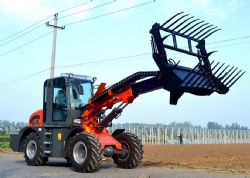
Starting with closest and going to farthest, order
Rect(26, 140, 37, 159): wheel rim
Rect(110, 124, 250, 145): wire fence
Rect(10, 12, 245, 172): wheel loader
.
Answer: Rect(10, 12, 245, 172): wheel loader, Rect(26, 140, 37, 159): wheel rim, Rect(110, 124, 250, 145): wire fence

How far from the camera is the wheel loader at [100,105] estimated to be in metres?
11.0

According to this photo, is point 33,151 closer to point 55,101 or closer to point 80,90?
point 55,101

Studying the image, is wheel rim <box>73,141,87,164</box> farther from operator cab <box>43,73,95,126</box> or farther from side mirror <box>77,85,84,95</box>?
side mirror <box>77,85,84,95</box>

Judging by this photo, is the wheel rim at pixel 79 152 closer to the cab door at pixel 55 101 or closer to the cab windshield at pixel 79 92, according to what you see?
the cab door at pixel 55 101

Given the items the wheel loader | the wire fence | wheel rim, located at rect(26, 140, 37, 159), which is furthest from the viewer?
the wire fence

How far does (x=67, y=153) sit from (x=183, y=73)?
481 cm

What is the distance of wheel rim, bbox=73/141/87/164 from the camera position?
12110mm

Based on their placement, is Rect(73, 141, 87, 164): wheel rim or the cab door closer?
Rect(73, 141, 87, 164): wheel rim

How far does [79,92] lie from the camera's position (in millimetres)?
13734

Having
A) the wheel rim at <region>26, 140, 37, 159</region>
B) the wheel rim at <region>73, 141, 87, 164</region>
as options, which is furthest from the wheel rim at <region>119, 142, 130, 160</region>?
the wheel rim at <region>26, 140, 37, 159</region>

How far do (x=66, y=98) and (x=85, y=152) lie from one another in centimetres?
228

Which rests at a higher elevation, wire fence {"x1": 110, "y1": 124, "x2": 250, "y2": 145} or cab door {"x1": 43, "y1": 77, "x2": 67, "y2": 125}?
cab door {"x1": 43, "y1": 77, "x2": 67, "y2": 125}

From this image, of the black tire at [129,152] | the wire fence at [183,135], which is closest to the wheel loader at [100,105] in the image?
the black tire at [129,152]

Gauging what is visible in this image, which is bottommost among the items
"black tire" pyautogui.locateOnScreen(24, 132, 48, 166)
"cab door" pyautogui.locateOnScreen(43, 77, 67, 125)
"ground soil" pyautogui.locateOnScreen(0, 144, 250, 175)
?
"ground soil" pyautogui.locateOnScreen(0, 144, 250, 175)
